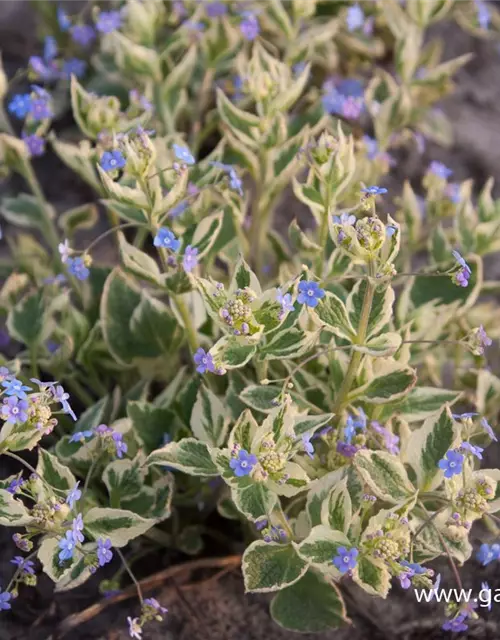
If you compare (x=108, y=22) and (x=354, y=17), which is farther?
(x=354, y=17)

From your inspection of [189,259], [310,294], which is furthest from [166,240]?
[310,294]

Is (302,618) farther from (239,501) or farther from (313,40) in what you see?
(313,40)

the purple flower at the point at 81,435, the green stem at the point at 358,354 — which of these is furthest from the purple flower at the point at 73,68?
the green stem at the point at 358,354

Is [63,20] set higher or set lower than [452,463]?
higher

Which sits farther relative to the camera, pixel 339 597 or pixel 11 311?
pixel 11 311

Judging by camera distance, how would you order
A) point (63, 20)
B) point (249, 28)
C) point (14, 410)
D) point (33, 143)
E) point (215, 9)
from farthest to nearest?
point (63, 20) < point (215, 9) < point (249, 28) < point (33, 143) < point (14, 410)

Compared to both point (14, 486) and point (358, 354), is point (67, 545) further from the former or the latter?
point (358, 354)

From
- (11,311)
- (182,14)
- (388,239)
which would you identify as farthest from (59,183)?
(388,239)
